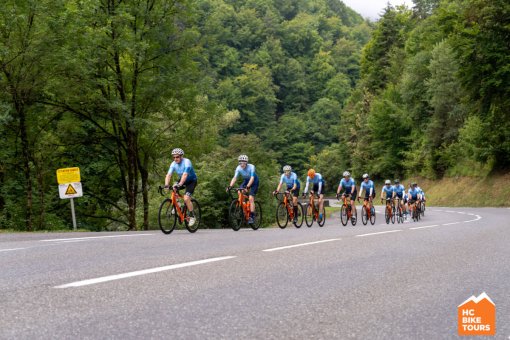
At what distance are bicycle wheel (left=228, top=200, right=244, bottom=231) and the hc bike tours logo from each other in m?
11.3

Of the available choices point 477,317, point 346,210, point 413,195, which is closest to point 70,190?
point 346,210

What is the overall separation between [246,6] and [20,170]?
14872cm

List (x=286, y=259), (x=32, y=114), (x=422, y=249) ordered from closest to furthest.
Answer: (x=286, y=259), (x=422, y=249), (x=32, y=114)

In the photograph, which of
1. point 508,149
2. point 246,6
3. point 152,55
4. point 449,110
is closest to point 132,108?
point 152,55

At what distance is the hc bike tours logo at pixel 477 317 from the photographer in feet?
13.4

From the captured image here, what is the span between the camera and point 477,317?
442cm

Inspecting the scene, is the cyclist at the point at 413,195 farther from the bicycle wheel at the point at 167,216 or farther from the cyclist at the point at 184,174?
the bicycle wheel at the point at 167,216

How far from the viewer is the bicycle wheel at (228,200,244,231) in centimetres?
1598

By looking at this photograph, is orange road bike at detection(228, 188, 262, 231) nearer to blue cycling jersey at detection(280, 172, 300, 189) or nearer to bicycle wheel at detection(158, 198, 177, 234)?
blue cycling jersey at detection(280, 172, 300, 189)

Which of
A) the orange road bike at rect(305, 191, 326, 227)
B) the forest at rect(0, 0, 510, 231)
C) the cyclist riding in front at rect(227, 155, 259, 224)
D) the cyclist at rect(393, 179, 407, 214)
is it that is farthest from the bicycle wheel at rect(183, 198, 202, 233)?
the cyclist at rect(393, 179, 407, 214)

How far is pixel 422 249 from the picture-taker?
32.6ft

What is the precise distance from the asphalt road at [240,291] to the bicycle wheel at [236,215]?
6.54m

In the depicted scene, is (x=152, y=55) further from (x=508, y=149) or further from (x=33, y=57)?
(x=508, y=149)

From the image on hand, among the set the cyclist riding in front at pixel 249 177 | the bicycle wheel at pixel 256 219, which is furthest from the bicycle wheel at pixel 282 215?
the cyclist riding in front at pixel 249 177
